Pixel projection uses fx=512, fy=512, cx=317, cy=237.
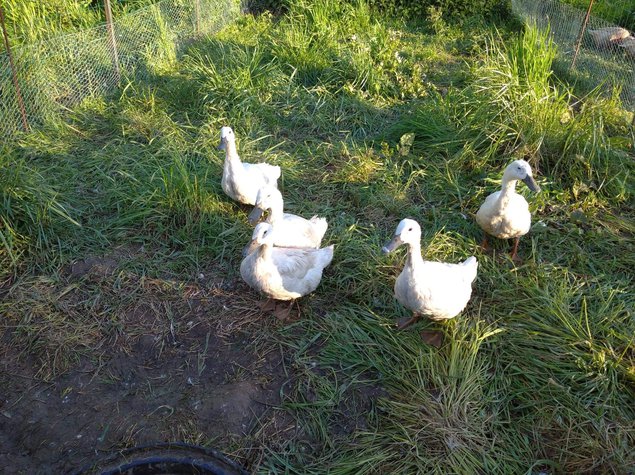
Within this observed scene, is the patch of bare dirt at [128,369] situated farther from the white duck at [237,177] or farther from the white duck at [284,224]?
the white duck at [237,177]

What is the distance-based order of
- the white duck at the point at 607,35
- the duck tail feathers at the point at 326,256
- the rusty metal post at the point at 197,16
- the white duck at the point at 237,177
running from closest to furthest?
the duck tail feathers at the point at 326,256
the white duck at the point at 237,177
the white duck at the point at 607,35
the rusty metal post at the point at 197,16

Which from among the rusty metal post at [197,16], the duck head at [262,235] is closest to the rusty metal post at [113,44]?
the rusty metal post at [197,16]

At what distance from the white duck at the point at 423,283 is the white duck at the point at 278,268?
1.85ft

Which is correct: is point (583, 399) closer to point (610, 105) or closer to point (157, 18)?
point (610, 105)

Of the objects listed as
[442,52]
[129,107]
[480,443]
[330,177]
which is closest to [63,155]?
[129,107]

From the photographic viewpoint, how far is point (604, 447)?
8.45 ft

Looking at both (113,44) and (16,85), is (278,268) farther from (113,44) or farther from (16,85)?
(113,44)

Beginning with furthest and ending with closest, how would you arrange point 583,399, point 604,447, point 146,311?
1. point 146,311
2. point 583,399
3. point 604,447

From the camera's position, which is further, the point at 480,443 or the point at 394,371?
the point at 394,371

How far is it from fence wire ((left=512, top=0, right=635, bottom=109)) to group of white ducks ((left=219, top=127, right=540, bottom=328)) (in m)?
2.91

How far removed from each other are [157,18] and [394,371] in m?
5.05

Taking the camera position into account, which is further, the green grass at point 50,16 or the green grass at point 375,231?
the green grass at point 50,16

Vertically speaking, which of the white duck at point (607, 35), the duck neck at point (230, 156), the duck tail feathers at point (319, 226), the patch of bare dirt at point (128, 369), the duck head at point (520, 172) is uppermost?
the white duck at point (607, 35)

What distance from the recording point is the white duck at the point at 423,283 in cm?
286
